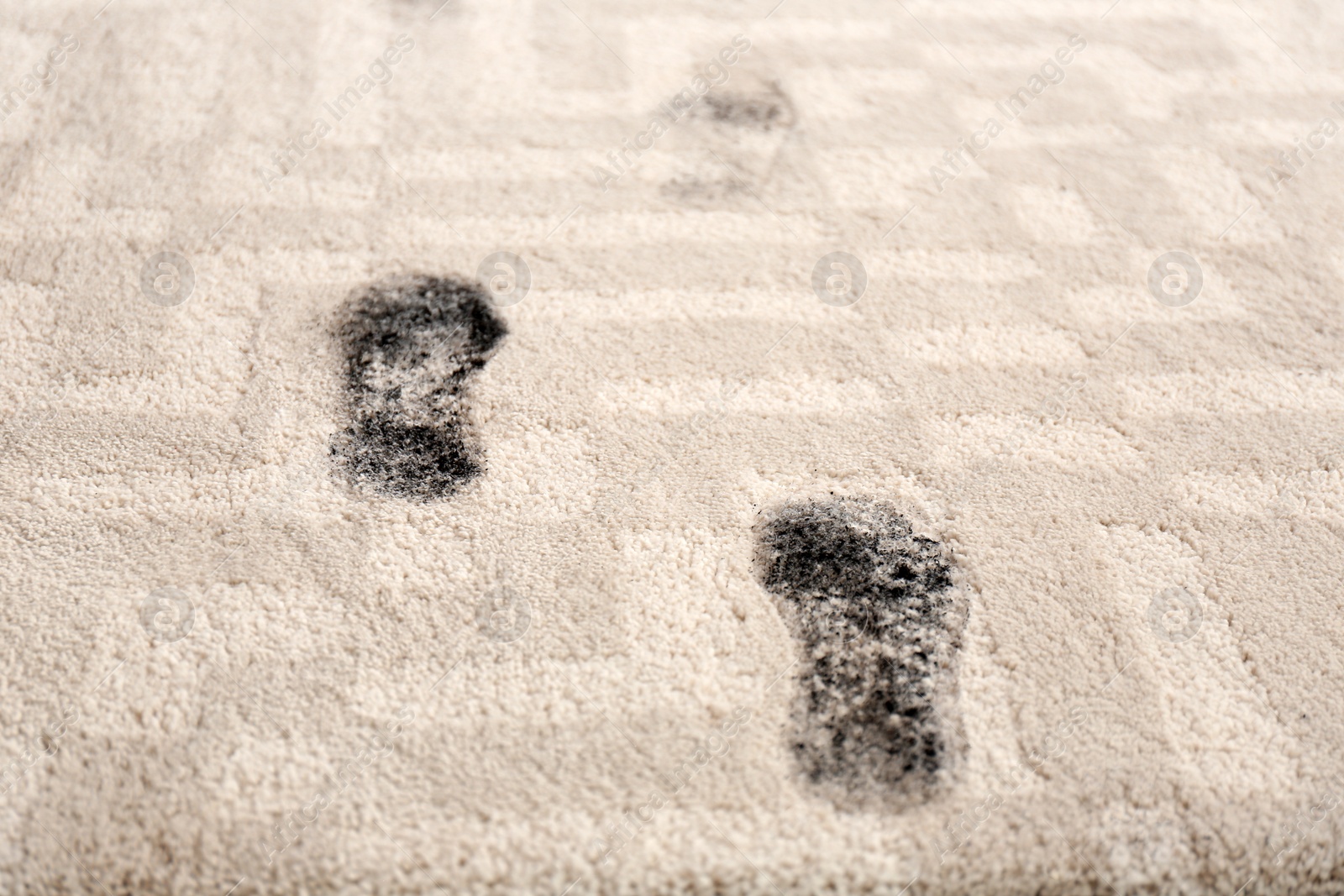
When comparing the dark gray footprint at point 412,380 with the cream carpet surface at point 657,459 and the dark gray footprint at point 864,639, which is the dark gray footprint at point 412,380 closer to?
the cream carpet surface at point 657,459

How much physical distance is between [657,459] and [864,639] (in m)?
0.26

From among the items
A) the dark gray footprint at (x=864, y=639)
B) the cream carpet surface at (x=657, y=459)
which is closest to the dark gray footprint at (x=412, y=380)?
the cream carpet surface at (x=657, y=459)

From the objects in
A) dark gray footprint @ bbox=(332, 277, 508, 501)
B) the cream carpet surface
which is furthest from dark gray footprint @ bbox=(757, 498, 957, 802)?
dark gray footprint @ bbox=(332, 277, 508, 501)

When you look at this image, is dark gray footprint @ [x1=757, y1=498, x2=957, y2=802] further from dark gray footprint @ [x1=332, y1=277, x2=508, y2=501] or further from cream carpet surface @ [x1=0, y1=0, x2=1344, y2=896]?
dark gray footprint @ [x1=332, y1=277, x2=508, y2=501]

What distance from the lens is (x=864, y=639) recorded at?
76cm

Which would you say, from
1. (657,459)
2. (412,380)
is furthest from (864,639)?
(412,380)

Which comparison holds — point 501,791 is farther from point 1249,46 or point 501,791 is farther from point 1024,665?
point 1249,46

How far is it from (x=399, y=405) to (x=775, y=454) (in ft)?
1.23

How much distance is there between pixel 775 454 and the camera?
0.88m

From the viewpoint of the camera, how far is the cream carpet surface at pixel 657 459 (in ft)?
2.17

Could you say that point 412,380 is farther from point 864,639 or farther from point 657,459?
point 864,639

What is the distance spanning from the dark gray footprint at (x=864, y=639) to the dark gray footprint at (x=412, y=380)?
12.3 inches

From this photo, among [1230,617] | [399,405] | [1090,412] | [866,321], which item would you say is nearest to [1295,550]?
[1230,617]

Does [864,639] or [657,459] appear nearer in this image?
[864,639]
